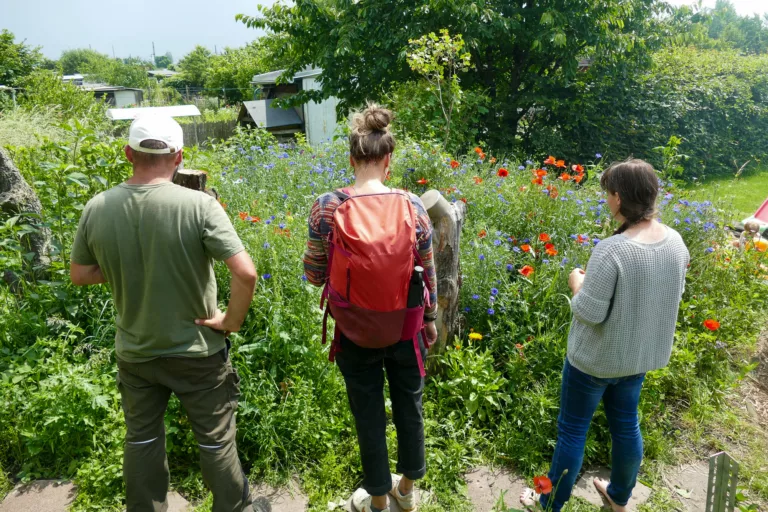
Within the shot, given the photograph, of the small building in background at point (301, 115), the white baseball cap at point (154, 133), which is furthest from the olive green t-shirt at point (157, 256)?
the small building in background at point (301, 115)

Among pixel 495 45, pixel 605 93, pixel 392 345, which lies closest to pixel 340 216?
pixel 392 345

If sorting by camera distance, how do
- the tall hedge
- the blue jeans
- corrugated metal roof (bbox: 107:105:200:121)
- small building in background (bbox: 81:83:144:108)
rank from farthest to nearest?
small building in background (bbox: 81:83:144:108), the tall hedge, corrugated metal roof (bbox: 107:105:200:121), the blue jeans

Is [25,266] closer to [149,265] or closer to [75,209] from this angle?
[75,209]

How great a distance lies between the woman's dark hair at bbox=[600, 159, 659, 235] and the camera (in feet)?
6.40

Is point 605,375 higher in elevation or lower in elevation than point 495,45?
lower

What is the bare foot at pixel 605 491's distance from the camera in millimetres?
2465

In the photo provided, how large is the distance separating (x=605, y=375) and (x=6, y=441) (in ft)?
9.79

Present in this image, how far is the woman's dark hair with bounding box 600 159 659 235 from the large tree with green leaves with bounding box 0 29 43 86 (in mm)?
21299

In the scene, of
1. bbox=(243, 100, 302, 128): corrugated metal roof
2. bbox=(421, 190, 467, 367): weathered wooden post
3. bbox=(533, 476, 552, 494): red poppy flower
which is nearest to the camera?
bbox=(533, 476, 552, 494): red poppy flower

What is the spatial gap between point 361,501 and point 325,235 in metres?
1.30

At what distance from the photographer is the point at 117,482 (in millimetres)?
2584

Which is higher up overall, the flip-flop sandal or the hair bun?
the hair bun

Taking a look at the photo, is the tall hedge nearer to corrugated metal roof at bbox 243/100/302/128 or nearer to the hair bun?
the hair bun

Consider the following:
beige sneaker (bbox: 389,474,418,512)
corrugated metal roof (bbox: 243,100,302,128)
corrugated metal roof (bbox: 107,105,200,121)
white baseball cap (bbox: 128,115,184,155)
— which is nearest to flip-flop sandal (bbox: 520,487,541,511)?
beige sneaker (bbox: 389,474,418,512)
